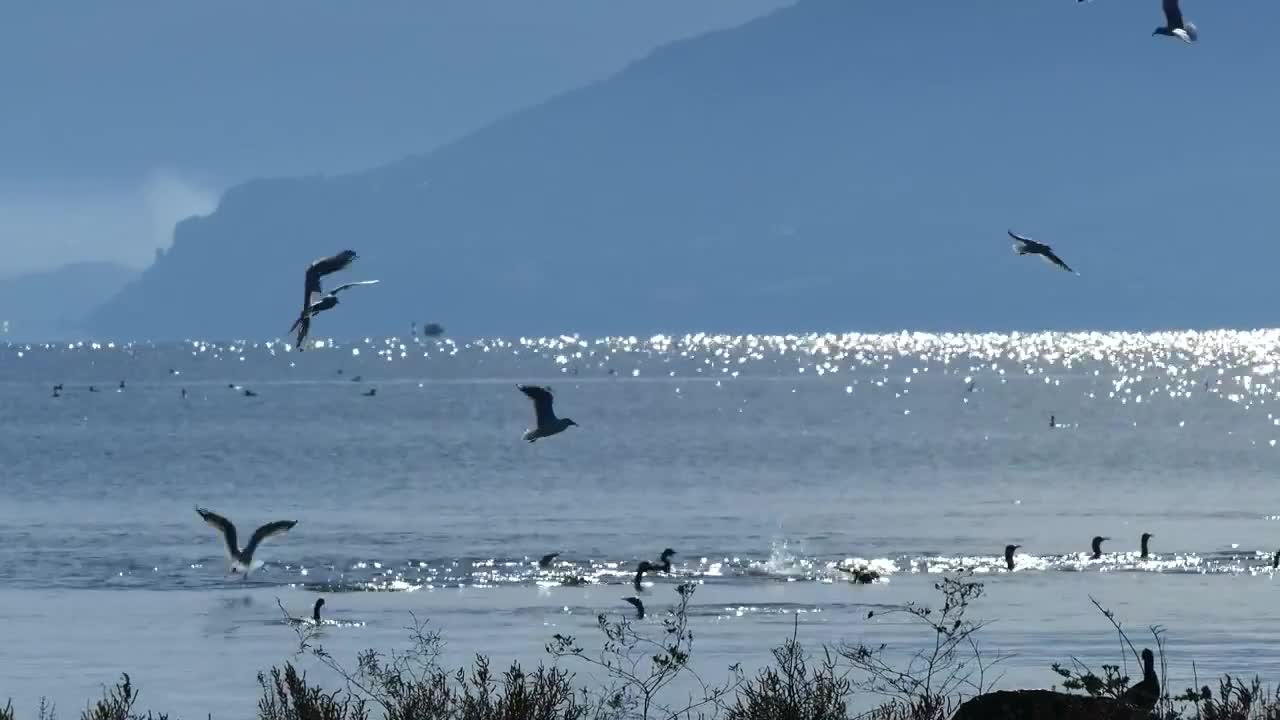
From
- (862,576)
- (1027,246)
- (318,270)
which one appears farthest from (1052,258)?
(862,576)

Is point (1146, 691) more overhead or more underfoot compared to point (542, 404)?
more underfoot

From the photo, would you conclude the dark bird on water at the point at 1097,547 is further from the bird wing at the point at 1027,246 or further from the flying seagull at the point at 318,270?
the flying seagull at the point at 318,270

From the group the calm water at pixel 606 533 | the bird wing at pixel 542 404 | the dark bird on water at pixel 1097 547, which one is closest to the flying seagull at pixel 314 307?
the bird wing at pixel 542 404

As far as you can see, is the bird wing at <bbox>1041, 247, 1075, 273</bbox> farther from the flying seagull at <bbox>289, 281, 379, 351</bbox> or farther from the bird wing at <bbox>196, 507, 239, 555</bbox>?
the bird wing at <bbox>196, 507, 239, 555</bbox>

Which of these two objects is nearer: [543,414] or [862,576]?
[543,414]

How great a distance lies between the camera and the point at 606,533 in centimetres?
5894

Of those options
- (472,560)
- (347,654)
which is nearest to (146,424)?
(472,560)

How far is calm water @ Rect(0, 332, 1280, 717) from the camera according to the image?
34562 millimetres

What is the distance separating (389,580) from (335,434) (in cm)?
7465

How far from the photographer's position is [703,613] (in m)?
38.3

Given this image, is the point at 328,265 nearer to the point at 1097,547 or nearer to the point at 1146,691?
the point at 1146,691

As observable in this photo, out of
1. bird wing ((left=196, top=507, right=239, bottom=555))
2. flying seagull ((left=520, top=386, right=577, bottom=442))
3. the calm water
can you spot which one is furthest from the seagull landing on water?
the calm water

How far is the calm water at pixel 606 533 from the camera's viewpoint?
34.6 metres

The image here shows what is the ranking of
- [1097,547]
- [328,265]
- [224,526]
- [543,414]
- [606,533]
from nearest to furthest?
1. [328,265]
2. [543,414]
3. [224,526]
4. [1097,547]
5. [606,533]
